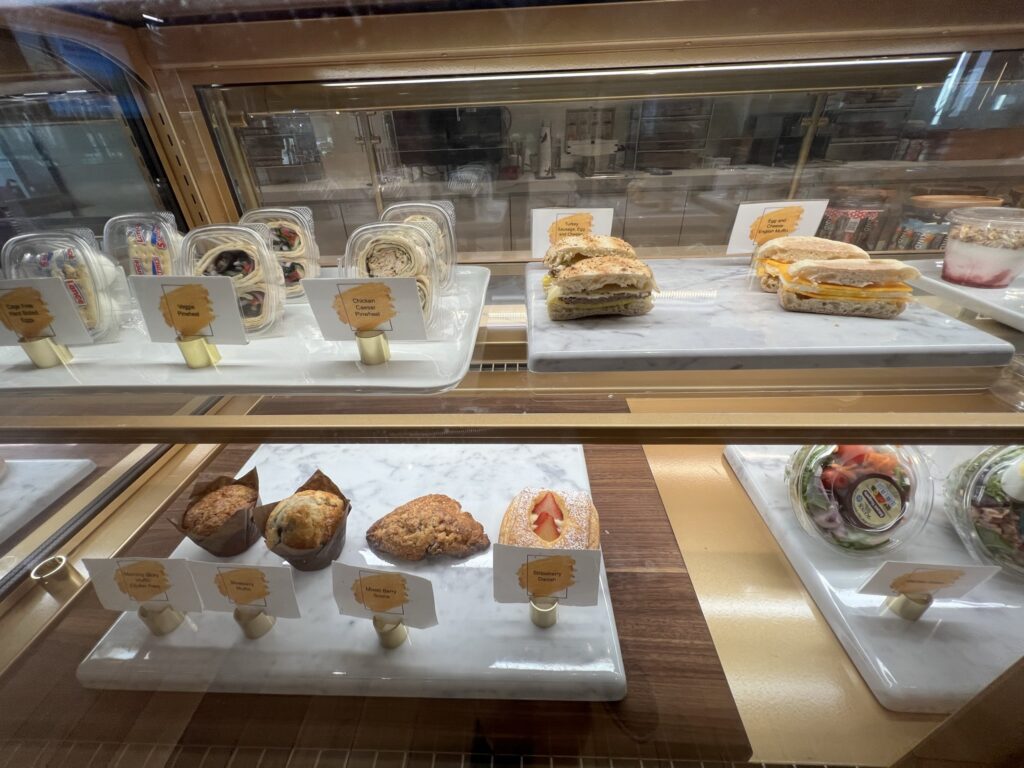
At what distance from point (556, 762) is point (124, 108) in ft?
5.44

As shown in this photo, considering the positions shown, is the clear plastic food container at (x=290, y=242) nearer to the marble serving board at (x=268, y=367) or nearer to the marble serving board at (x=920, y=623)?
the marble serving board at (x=268, y=367)

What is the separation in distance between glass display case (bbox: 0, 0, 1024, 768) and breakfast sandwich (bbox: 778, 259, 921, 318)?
1cm

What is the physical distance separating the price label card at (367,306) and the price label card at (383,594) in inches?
16.9

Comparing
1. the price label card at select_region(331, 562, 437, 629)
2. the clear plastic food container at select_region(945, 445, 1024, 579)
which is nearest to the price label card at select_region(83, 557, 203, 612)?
the price label card at select_region(331, 562, 437, 629)

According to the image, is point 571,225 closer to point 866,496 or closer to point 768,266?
point 768,266

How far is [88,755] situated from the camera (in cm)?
94

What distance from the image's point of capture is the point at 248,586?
914 millimetres

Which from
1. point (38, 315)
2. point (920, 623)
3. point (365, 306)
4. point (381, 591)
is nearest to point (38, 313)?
point (38, 315)

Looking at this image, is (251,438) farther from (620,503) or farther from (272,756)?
(620,503)

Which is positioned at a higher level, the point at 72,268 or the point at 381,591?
the point at 72,268

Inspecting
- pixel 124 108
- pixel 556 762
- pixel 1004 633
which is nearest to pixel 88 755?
pixel 556 762

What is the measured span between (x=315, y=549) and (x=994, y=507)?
1423 mm

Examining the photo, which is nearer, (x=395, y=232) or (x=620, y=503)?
(x=395, y=232)

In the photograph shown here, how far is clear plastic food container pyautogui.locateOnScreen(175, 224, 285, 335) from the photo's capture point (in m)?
0.96
